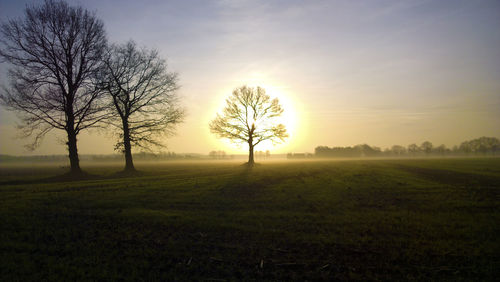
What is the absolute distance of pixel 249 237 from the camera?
924cm

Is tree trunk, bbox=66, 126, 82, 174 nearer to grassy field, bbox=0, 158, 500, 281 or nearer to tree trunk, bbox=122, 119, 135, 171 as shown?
tree trunk, bbox=122, 119, 135, 171

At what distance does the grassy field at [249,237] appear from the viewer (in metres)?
6.66

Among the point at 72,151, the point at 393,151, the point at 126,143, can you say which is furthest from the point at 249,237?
the point at 393,151

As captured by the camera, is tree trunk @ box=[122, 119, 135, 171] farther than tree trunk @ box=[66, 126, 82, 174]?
Yes

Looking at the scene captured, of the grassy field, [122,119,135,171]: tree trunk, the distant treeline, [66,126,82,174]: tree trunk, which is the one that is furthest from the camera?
the distant treeline

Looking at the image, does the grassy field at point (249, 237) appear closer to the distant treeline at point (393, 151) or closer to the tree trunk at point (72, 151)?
the tree trunk at point (72, 151)

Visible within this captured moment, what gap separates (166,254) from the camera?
7688 millimetres

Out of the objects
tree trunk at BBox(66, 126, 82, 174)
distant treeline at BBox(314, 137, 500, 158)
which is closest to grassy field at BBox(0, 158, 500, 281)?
tree trunk at BBox(66, 126, 82, 174)

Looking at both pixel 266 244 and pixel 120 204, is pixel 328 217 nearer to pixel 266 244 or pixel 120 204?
pixel 266 244

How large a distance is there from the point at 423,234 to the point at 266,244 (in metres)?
6.06

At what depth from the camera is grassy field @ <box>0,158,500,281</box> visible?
6.66 m

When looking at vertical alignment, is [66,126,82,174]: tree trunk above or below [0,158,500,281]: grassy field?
above

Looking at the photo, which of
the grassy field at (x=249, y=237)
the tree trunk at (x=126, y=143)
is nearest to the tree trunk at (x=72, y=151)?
the tree trunk at (x=126, y=143)

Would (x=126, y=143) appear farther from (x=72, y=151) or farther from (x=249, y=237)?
(x=249, y=237)
